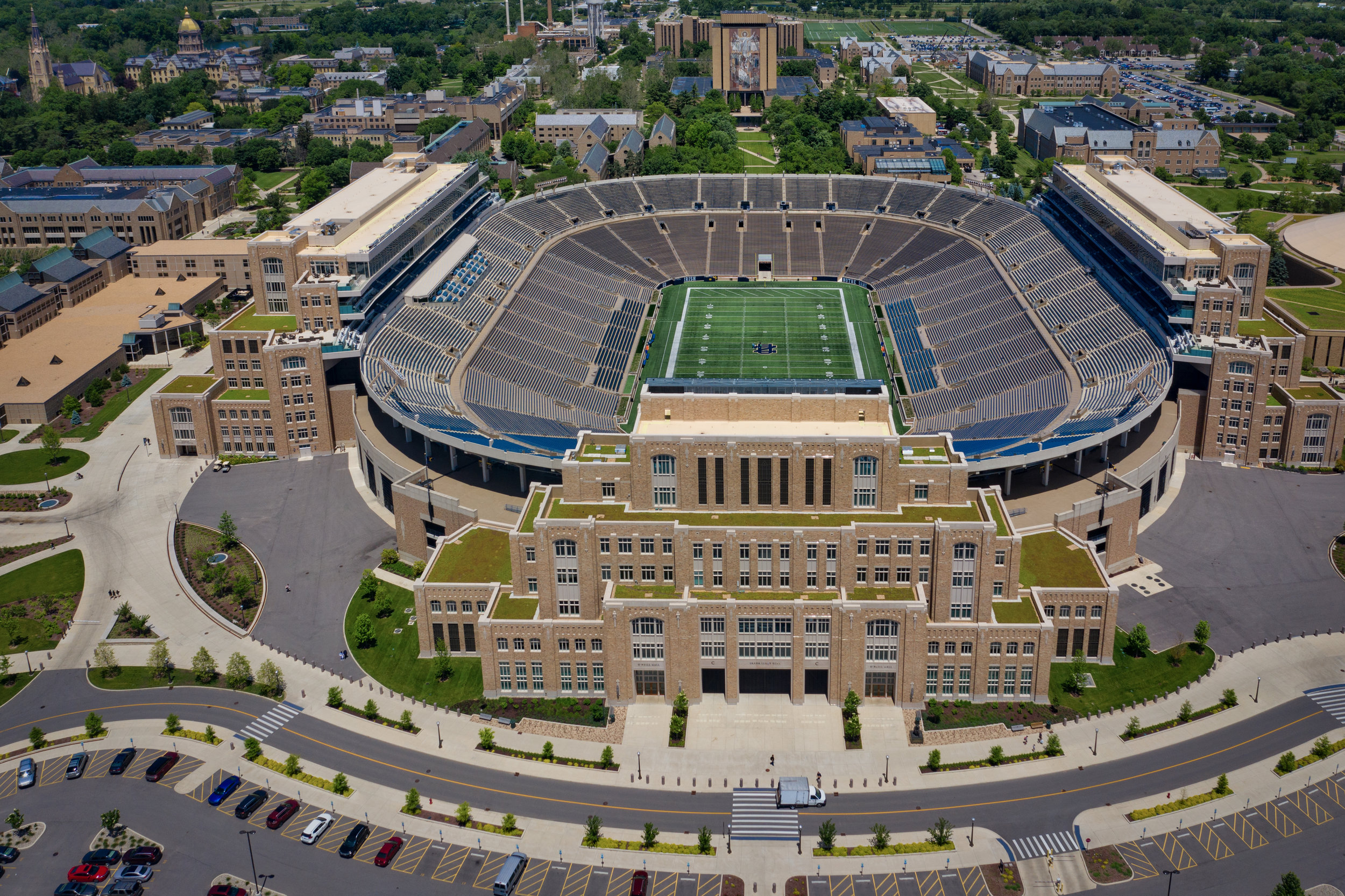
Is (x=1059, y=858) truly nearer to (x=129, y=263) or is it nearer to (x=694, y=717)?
(x=694, y=717)

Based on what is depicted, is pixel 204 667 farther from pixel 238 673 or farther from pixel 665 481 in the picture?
pixel 665 481

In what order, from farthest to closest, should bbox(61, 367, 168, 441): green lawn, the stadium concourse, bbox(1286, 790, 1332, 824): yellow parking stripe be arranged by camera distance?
bbox(61, 367, 168, 441): green lawn → the stadium concourse → bbox(1286, 790, 1332, 824): yellow parking stripe

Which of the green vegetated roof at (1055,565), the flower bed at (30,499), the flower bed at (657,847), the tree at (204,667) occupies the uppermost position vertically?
the green vegetated roof at (1055,565)

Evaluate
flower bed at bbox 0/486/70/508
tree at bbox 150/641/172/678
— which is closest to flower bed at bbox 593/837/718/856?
tree at bbox 150/641/172/678

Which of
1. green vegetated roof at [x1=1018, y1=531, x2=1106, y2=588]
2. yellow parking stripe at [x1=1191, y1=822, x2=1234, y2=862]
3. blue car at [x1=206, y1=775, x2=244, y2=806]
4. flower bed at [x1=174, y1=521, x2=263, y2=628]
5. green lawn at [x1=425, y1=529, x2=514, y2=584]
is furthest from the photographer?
flower bed at [x1=174, y1=521, x2=263, y2=628]

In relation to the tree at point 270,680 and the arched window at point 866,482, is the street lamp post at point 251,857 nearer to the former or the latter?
the tree at point 270,680

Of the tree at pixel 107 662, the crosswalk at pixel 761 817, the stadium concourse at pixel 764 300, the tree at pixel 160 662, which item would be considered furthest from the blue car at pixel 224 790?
the stadium concourse at pixel 764 300

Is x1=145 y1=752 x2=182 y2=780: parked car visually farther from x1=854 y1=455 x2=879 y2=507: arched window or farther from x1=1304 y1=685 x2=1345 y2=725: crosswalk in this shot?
x1=1304 y1=685 x2=1345 y2=725: crosswalk
